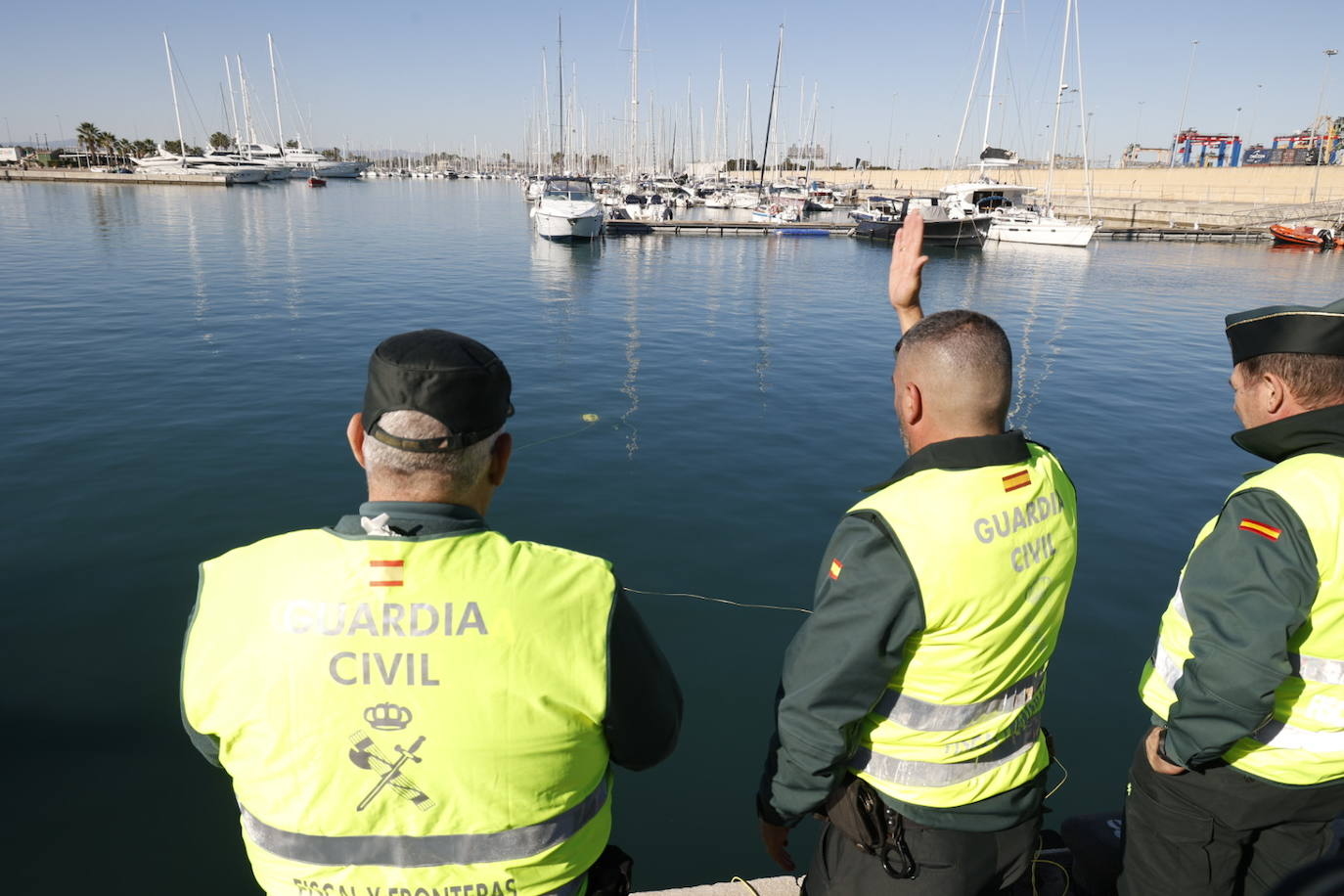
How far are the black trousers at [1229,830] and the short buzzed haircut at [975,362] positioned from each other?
1.32 meters

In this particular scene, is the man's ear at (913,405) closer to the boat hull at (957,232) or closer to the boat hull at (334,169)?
the boat hull at (957,232)

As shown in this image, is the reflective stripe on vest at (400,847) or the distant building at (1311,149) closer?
the reflective stripe on vest at (400,847)

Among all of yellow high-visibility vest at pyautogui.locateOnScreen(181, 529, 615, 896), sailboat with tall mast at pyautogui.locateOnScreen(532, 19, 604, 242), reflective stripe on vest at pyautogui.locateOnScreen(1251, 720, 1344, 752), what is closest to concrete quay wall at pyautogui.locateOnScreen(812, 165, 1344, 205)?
sailboat with tall mast at pyautogui.locateOnScreen(532, 19, 604, 242)

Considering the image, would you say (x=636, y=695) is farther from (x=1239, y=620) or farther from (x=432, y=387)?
(x=1239, y=620)

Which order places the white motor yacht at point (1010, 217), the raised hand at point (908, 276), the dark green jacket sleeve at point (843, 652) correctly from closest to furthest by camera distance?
the dark green jacket sleeve at point (843, 652), the raised hand at point (908, 276), the white motor yacht at point (1010, 217)

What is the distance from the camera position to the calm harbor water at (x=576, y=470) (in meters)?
4.65

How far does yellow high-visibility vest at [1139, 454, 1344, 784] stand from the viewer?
1.98 m

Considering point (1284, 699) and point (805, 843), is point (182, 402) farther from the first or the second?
point (1284, 699)

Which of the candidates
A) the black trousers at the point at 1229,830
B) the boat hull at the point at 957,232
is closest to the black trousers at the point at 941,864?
the black trousers at the point at 1229,830

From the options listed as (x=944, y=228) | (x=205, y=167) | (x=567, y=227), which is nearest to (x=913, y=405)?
(x=567, y=227)

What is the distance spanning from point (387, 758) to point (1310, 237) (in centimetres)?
5747

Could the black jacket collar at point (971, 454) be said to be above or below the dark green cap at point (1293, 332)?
below

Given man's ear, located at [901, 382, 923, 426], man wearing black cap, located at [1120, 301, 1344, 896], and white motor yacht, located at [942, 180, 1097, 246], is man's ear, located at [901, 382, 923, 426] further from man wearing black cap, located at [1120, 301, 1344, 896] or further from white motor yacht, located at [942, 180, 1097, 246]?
white motor yacht, located at [942, 180, 1097, 246]

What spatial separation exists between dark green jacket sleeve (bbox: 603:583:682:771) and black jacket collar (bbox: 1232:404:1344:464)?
1.81 m
